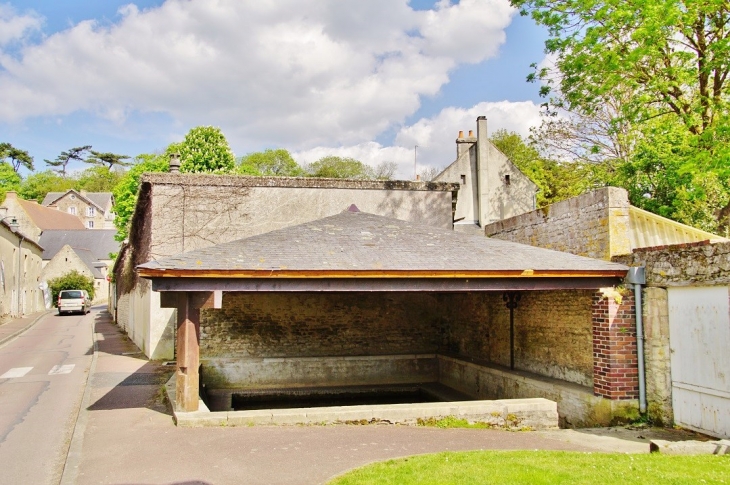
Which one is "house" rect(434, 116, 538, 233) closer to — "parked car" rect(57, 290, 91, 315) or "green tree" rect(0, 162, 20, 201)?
"parked car" rect(57, 290, 91, 315)

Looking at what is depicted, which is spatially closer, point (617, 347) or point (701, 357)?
point (701, 357)

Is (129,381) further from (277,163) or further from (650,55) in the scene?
(277,163)

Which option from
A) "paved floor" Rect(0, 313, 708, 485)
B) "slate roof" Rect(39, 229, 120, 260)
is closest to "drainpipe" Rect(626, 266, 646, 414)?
"paved floor" Rect(0, 313, 708, 485)

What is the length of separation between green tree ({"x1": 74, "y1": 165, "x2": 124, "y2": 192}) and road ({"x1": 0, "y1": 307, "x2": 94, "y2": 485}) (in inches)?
2572

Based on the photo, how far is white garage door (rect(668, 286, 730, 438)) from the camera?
7.20m

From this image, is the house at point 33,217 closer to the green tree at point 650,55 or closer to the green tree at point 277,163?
the green tree at point 277,163

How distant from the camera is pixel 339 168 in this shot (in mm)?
54031

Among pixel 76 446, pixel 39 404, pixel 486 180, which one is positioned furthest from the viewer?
pixel 486 180

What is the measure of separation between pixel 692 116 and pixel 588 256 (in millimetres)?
6523

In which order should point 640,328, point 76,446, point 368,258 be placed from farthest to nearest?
point 640,328 < point 368,258 < point 76,446

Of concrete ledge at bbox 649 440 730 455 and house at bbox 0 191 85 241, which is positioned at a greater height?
house at bbox 0 191 85 241

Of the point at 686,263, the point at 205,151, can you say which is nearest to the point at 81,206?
the point at 205,151

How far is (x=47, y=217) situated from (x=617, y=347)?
6209cm

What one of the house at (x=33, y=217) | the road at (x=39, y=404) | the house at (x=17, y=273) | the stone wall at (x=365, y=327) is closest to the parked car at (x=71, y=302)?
the house at (x=17, y=273)
